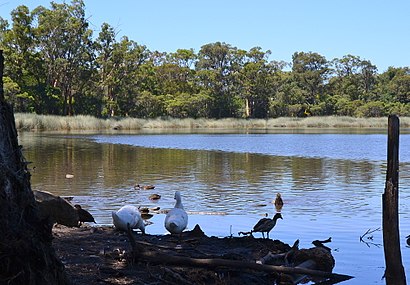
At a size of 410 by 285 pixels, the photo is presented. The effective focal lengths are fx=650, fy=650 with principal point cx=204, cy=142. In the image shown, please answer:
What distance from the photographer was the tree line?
64438 millimetres

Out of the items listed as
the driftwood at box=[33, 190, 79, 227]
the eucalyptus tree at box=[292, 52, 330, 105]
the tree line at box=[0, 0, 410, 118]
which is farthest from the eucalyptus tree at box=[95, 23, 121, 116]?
the driftwood at box=[33, 190, 79, 227]

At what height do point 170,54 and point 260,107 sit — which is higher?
point 170,54

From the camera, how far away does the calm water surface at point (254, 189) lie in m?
10.0

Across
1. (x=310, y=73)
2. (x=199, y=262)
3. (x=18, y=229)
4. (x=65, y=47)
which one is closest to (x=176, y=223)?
(x=199, y=262)

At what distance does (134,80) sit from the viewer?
7575 centimetres

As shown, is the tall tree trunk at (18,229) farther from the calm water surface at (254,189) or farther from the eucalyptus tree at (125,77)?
the eucalyptus tree at (125,77)

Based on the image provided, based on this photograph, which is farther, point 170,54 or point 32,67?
point 170,54

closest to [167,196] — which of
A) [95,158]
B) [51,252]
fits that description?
[51,252]

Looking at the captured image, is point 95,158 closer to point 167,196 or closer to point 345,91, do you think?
point 167,196

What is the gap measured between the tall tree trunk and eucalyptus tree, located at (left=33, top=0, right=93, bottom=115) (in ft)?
203

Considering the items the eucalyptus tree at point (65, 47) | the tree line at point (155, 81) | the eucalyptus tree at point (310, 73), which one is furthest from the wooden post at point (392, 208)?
the eucalyptus tree at point (310, 73)

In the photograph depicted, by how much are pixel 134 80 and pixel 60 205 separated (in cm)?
6722

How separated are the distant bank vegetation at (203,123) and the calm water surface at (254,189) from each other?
2994 cm

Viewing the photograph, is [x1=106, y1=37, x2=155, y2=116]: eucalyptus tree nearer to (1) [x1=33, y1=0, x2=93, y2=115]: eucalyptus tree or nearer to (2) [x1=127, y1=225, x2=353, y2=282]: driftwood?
(1) [x1=33, y1=0, x2=93, y2=115]: eucalyptus tree
